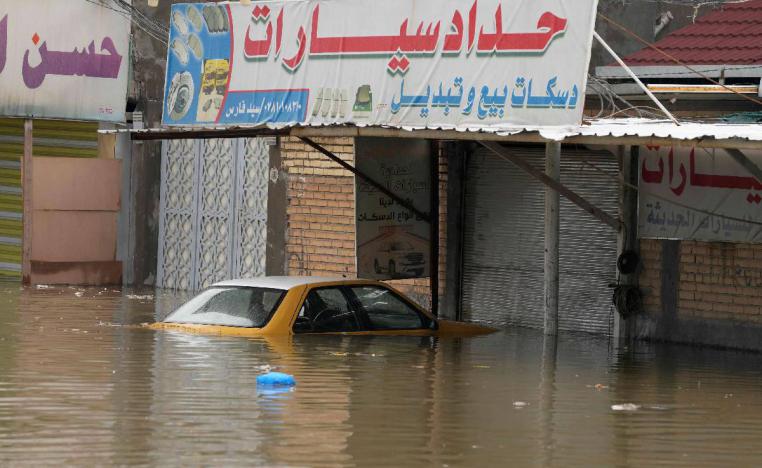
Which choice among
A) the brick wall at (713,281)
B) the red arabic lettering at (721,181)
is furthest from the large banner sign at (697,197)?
the brick wall at (713,281)

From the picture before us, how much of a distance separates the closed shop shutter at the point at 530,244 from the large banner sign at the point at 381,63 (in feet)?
9.84

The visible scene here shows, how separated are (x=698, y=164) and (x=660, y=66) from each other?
1226mm

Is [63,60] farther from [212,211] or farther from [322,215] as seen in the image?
[322,215]

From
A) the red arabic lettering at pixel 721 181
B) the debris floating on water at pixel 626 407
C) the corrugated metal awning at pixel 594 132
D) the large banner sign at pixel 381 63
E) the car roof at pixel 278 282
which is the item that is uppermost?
the large banner sign at pixel 381 63

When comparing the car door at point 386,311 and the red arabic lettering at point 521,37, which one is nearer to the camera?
the red arabic lettering at point 521,37

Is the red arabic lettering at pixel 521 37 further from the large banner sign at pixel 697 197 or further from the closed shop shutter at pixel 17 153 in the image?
the closed shop shutter at pixel 17 153

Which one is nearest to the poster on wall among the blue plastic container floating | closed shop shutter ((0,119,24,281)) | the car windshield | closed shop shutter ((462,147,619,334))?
closed shop shutter ((462,147,619,334))

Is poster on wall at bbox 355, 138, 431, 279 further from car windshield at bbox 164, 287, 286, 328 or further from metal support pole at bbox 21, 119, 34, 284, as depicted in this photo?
metal support pole at bbox 21, 119, 34, 284

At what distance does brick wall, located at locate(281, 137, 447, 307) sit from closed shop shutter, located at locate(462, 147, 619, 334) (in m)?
0.49

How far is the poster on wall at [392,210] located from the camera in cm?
1906

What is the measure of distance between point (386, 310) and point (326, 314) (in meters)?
0.80

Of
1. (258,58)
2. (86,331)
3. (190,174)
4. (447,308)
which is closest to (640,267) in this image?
(447,308)

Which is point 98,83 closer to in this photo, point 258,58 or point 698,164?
point 258,58

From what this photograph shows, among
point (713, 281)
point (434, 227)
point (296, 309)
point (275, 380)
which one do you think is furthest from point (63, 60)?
point (275, 380)
